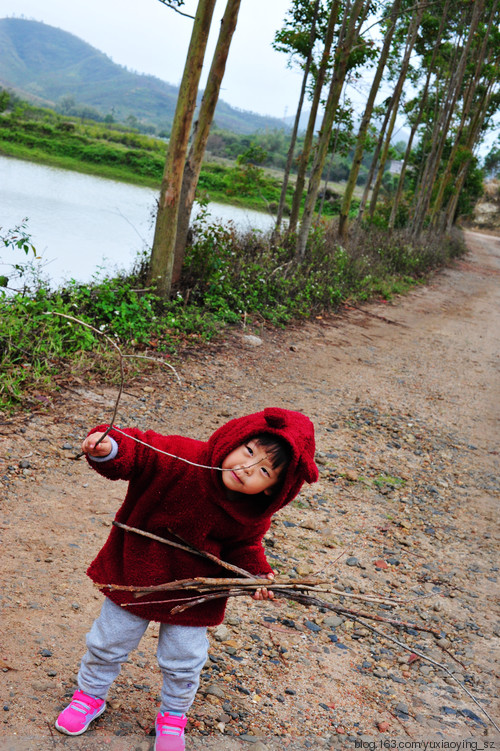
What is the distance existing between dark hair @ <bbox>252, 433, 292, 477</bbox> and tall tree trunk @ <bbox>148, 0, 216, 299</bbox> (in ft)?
17.5

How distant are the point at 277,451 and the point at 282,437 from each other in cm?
4

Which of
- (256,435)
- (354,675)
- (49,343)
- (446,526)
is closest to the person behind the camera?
(256,435)

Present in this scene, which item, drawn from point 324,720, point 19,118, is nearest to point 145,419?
point 324,720

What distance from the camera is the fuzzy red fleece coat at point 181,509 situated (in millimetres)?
1805

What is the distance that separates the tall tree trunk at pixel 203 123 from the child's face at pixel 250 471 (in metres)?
5.86

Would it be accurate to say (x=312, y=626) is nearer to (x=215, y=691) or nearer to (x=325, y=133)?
(x=215, y=691)

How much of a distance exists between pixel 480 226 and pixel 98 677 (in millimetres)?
75078

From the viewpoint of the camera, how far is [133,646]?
1.94m

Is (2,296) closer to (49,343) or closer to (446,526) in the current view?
(49,343)

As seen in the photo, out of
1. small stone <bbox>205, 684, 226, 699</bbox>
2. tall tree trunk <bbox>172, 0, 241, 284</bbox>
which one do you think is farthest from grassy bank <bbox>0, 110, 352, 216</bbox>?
small stone <bbox>205, 684, 226, 699</bbox>

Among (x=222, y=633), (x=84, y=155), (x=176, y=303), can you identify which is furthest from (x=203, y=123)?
(x=84, y=155)

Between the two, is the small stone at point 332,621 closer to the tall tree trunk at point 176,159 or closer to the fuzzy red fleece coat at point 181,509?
the fuzzy red fleece coat at point 181,509

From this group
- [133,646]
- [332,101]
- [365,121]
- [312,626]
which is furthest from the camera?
[365,121]

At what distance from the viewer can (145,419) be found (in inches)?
181
